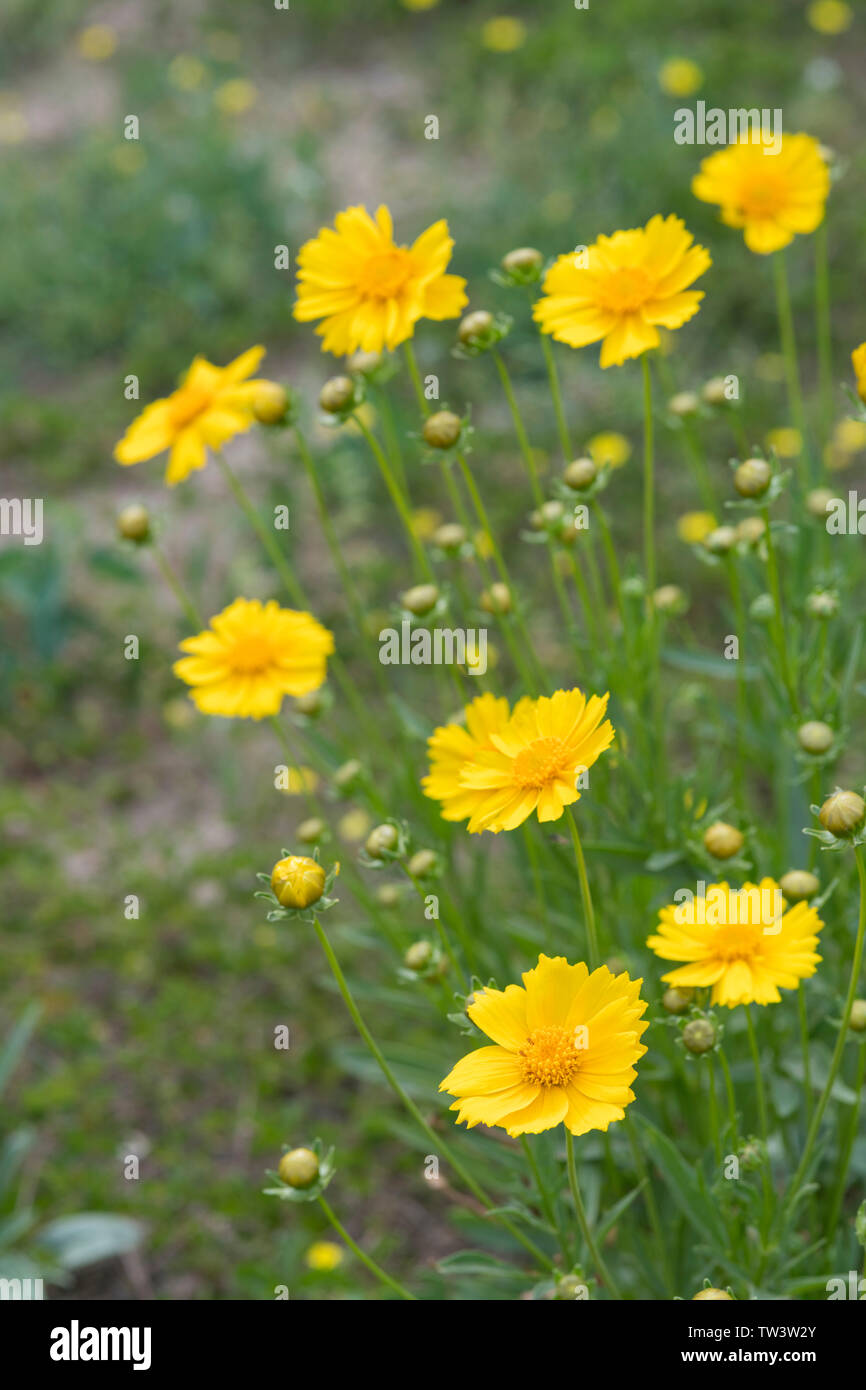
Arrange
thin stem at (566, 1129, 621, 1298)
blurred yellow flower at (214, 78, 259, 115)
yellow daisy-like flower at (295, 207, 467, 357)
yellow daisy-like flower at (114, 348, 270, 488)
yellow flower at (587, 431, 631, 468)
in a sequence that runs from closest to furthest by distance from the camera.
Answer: thin stem at (566, 1129, 621, 1298) < yellow daisy-like flower at (295, 207, 467, 357) < yellow daisy-like flower at (114, 348, 270, 488) < yellow flower at (587, 431, 631, 468) < blurred yellow flower at (214, 78, 259, 115)

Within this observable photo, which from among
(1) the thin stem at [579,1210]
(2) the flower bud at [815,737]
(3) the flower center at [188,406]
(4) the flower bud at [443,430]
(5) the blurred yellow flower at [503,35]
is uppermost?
(5) the blurred yellow flower at [503,35]

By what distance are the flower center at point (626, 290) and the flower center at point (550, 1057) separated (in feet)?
2.54

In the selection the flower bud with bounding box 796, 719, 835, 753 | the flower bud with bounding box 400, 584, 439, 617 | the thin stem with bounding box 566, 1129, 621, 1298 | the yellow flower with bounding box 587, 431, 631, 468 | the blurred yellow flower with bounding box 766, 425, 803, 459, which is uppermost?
the yellow flower with bounding box 587, 431, 631, 468

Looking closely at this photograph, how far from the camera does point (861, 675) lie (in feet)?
7.57

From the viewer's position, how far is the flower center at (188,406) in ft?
5.53

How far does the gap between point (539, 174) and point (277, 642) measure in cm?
304

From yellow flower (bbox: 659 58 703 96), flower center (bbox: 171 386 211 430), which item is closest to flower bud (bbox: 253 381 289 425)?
flower center (bbox: 171 386 211 430)

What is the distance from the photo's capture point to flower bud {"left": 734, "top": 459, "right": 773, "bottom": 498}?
1.36m

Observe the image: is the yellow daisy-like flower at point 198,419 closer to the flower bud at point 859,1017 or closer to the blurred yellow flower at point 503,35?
the flower bud at point 859,1017

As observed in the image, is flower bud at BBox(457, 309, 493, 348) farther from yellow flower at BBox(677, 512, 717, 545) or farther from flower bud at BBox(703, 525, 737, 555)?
yellow flower at BBox(677, 512, 717, 545)

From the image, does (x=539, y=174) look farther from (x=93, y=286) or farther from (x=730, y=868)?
(x=730, y=868)

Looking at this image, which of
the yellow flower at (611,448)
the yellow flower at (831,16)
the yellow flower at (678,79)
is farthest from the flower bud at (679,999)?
the yellow flower at (831,16)

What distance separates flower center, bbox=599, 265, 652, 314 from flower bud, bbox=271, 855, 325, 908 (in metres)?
0.70
